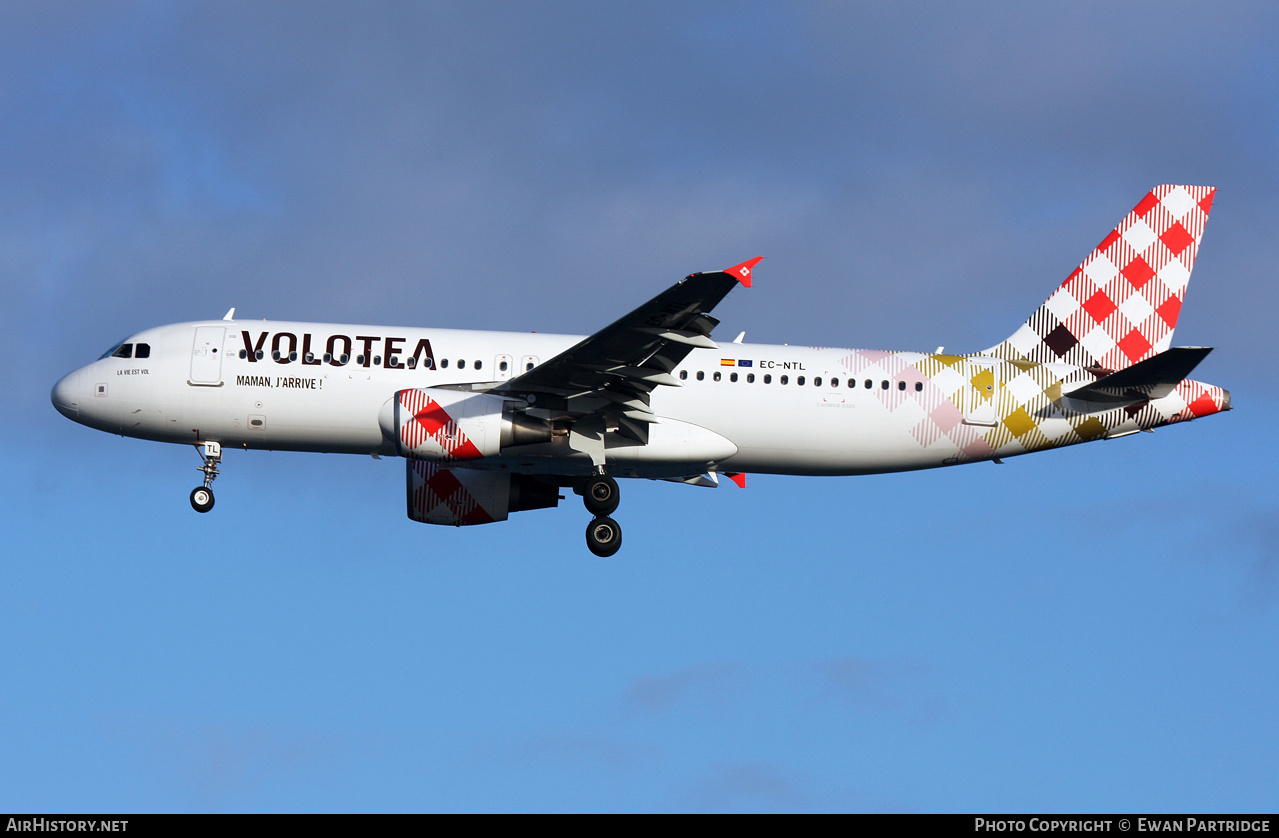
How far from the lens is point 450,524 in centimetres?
4088

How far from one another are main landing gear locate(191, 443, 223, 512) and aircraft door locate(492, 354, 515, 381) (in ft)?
24.6

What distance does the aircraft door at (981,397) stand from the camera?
38.0 meters

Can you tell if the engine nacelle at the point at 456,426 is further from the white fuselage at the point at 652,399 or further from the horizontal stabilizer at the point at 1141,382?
the horizontal stabilizer at the point at 1141,382

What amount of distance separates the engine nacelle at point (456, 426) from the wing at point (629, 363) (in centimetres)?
55

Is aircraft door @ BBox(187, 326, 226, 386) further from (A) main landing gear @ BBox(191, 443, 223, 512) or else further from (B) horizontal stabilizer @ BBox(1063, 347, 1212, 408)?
(B) horizontal stabilizer @ BBox(1063, 347, 1212, 408)

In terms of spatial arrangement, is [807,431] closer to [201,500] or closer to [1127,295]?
[1127,295]

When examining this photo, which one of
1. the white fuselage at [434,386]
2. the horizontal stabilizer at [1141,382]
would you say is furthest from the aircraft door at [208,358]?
the horizontal stabilizer at [1141,382]

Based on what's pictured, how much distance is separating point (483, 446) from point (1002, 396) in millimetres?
13537

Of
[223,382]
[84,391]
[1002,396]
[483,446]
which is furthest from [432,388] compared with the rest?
[1002,396]

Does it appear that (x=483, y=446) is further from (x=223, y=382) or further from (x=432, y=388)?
(x=223, y=382)

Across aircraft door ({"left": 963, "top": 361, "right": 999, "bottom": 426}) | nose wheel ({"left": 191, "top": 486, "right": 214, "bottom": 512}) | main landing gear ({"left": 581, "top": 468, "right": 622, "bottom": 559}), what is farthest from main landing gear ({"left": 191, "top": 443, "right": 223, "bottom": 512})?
aircraft door ({"left": 963, "top": 361, "right": 999, "bottom": 426})

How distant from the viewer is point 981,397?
125 ft

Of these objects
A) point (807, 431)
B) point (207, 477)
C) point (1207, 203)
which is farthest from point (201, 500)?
point (1207, 203)

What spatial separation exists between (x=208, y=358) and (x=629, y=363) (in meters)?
11.2
